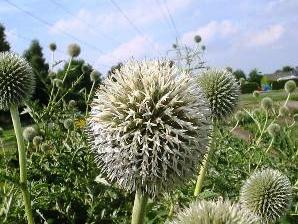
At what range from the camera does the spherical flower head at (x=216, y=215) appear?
8.07 feet

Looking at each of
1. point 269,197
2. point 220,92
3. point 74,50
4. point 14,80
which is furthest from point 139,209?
point 74,50

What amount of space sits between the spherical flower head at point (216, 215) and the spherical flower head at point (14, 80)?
2.39 metres

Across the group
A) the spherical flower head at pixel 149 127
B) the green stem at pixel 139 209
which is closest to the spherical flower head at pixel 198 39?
the spherical flower head at pixel 149 127

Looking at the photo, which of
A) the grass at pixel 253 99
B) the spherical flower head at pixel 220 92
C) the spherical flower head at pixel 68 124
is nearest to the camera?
the spherical flower head at pixel 220 92

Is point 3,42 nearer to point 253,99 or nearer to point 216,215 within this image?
point 253,99

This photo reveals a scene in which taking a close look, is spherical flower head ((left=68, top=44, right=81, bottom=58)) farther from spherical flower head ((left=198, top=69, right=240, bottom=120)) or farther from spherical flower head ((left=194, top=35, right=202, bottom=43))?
spherical flower head ((left=194, top=35, right=202, bottom=43))

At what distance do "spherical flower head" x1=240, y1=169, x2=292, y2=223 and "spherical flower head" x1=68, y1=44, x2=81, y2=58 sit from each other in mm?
3183

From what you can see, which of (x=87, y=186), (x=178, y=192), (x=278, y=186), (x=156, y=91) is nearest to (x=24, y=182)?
(x=87, y=186)

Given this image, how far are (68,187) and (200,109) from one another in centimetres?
204

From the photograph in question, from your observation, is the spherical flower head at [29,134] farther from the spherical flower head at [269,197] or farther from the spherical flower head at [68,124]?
the spherical flower head at [269,197]

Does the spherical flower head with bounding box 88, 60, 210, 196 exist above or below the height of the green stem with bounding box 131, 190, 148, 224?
above

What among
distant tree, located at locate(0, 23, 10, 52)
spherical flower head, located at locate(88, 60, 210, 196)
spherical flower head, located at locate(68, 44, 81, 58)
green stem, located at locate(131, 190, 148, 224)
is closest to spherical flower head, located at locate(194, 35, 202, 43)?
spherical flower head, located at locate(68, 44, 81, 58)

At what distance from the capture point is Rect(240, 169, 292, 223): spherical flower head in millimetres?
4004

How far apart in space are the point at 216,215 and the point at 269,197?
1.68m
